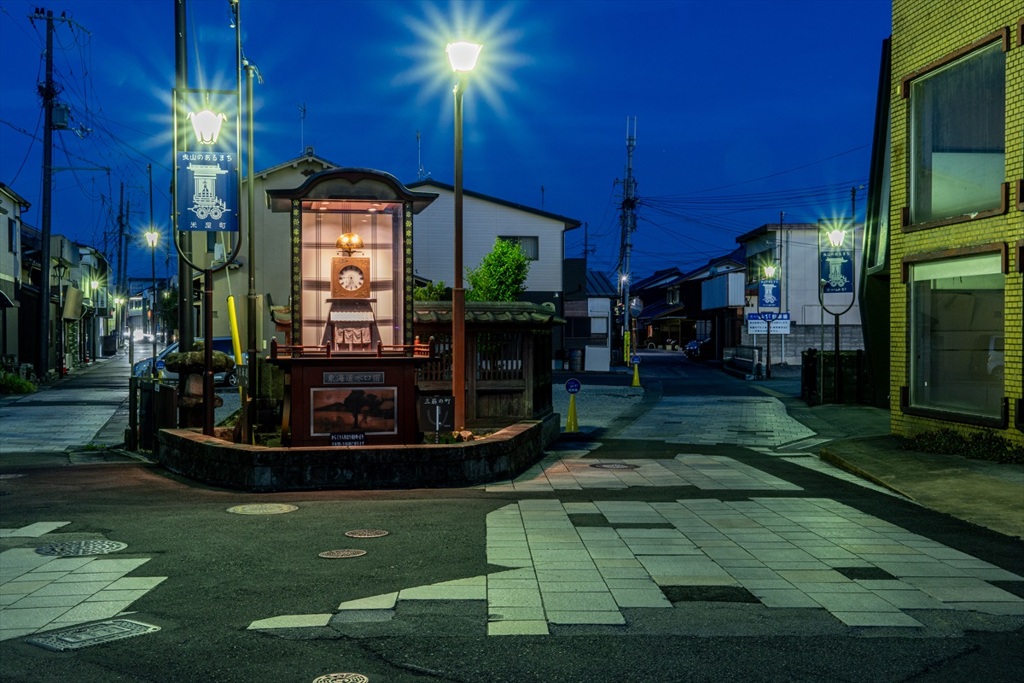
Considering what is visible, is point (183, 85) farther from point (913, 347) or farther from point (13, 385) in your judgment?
point (13, 385)

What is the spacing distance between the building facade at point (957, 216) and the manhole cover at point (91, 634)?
1315cm

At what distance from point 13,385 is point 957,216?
89.4ft

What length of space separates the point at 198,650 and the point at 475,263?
42587mm

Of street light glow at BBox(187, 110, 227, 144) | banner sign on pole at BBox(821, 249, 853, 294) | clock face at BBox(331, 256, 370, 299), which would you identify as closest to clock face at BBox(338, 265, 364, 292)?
clock face at BBox(331, 256, 370, 299)

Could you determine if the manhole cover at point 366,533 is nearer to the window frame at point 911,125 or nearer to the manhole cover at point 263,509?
the manhole cover at point 263,509

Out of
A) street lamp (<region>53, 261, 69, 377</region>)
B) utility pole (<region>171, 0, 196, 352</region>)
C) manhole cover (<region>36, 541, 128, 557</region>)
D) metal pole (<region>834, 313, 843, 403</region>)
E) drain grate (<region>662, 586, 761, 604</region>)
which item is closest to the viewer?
drain grate (<region>662, 586, 761, 604</region>)

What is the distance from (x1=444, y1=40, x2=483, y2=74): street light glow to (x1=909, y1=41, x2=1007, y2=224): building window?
8442mm

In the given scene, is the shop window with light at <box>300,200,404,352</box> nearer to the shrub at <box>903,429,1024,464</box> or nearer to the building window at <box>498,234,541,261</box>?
the shrub at <box>903,429,1024,464</box>

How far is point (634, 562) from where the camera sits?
8.41 metres

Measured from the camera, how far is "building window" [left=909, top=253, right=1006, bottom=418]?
53.5 feet

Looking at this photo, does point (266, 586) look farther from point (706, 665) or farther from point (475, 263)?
point (475, 263)

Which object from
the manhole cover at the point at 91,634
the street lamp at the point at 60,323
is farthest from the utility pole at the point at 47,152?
the manhole cover at the point at 91,634

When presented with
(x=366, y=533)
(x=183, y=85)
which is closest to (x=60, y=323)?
(x=183, y=85)

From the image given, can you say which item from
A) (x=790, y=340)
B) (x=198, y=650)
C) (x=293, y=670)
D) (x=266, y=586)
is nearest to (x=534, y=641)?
(x=293, y=670)
